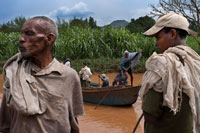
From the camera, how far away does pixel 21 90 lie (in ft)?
4.41

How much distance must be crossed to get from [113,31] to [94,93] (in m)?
10.1

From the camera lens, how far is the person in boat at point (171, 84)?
5.14 ft

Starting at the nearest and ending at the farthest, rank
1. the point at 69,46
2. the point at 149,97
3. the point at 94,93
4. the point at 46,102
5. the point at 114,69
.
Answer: the point at 46,102, the point at 149,97, the point at 94,93, the point at 114,69, the point at 69,46

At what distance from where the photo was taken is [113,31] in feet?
57.2

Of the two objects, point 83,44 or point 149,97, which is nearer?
point 149,97

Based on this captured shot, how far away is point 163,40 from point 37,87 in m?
0.90

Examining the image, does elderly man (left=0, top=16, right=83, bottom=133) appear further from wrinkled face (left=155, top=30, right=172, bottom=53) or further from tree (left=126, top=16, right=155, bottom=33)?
tree (left=126, top=16, right=155, bottom=33)

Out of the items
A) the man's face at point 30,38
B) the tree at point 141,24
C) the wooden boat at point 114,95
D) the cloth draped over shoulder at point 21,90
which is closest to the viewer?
the cloth draped over shoulder at point 21,90

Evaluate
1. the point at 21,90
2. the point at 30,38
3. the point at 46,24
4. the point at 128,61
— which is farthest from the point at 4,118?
the point at 128,61

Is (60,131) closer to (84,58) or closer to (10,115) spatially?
(10,115)

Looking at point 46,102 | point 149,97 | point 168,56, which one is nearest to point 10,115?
point 46,102

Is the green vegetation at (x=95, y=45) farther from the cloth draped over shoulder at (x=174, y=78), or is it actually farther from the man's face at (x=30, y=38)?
the man's face at (x=30, y=38)

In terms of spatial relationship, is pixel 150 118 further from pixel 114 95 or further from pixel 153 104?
pixel 114 95

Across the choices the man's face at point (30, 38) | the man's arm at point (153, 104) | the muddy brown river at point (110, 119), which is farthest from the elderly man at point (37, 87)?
the muddy brown river at point (110, 119)
